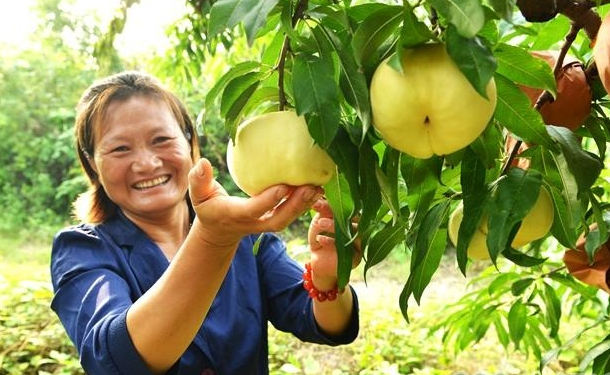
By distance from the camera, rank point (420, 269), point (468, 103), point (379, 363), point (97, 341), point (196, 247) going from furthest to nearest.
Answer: point (379, 363), point (97, 341), point (196, 247), point (420, 269), point (468, 103)

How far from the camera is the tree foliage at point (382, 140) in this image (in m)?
0.40

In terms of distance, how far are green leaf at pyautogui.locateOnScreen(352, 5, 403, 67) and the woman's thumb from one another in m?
0.22

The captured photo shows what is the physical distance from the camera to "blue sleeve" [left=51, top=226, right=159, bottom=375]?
770 mm

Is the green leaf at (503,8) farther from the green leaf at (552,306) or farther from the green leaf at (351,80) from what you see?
the green leaf at (552,306)

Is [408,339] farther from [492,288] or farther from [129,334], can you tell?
[129,334]

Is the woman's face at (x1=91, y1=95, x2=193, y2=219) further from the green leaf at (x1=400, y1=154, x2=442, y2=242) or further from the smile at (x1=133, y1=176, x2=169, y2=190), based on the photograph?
the green leaf at (x1=400, y1=154, x2=442, y2=242)

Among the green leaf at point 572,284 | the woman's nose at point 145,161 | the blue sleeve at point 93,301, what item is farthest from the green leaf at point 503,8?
the woman's nose at point 145,161

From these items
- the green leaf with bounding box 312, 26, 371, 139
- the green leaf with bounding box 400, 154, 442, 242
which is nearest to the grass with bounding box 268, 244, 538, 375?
the green leaf with bounding box 400, 154, 442, 242

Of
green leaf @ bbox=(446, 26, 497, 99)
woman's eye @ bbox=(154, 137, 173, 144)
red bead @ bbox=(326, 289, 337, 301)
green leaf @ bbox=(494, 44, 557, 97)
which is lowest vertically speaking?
red bead @ bbox=(326, 289, 337, 301)

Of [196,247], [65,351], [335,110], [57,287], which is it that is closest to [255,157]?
[335,110]

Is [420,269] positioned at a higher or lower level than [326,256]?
higher

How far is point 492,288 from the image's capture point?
1.05 meters

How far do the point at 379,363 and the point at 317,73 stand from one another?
6.00 ft

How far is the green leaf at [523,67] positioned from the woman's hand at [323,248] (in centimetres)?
31
